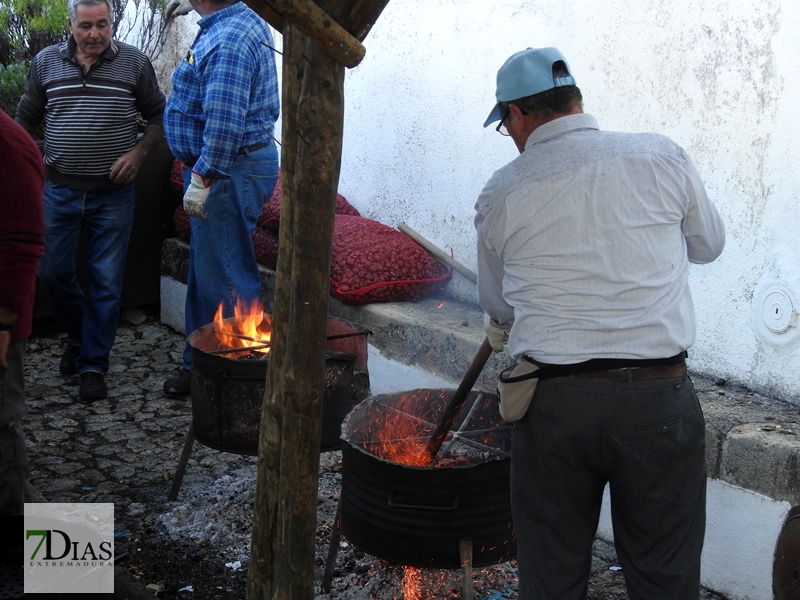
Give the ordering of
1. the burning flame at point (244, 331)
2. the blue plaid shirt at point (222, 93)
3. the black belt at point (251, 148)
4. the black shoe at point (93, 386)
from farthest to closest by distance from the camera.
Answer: the black shoe at point (93, 386)
the black belt at point (251, 148)
the blue plaid shirt at point (222, 93)
the burning flame at point (244, 331)

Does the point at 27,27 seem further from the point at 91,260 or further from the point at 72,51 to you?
the point at 91,260

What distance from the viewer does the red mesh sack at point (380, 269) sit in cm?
571

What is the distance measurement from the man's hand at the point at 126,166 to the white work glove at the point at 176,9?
98.7 inches

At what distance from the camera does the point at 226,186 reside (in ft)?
18.6

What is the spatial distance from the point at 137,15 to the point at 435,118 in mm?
4504

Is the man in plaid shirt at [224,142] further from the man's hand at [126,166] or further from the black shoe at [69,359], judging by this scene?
the black shoe at [69,359]

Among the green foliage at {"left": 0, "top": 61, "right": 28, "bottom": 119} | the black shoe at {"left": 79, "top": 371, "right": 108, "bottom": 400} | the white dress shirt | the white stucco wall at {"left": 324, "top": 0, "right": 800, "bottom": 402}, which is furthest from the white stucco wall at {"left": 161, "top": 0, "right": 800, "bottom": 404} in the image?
the green foliage at {"left": 0, "top": 61, "right": 28, "bottom": 119}

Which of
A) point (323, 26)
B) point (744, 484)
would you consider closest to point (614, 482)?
point (744, 484)

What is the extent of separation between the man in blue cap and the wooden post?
1.96 ft

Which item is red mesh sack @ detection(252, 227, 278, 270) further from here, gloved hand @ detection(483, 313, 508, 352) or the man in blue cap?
the man in blue cap

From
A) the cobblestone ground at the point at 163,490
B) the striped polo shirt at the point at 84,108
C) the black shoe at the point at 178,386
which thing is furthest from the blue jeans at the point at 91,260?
the black shoe at the point at 178,386

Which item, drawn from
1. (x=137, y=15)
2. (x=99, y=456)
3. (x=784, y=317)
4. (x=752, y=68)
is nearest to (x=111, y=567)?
(x=99, y=456)

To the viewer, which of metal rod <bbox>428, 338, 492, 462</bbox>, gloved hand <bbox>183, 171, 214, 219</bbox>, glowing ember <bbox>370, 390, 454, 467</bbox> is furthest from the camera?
gloved hand <bbox>183, 171, 214, 219</bbox>

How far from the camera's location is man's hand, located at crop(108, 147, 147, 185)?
6.14 metres
